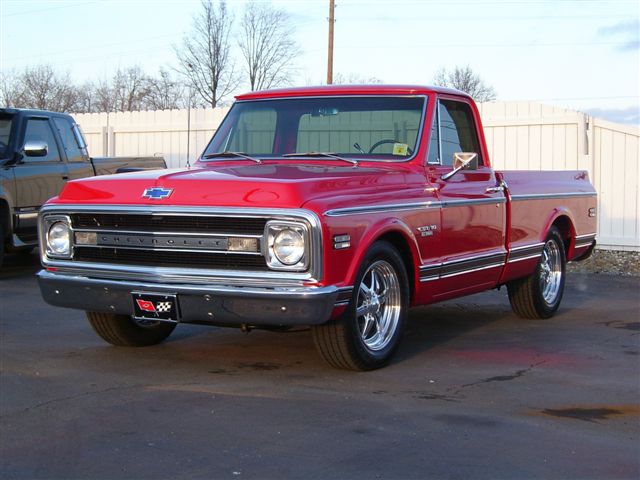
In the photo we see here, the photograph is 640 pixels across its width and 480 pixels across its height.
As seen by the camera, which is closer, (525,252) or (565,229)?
(525,252)

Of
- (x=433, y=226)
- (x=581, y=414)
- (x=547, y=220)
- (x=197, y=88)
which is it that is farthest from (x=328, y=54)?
(x=581, y=414)

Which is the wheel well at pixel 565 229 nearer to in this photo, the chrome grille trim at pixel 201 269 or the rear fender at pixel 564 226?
the rear fender at pixel 564 226

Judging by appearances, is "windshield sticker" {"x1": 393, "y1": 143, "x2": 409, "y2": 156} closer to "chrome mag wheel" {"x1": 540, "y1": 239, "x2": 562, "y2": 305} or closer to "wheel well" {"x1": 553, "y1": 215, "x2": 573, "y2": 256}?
"chrome mag wheel" {"x1": 540, "y1": 239, "x2": 562, "y2": 305}

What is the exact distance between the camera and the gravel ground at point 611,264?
12391 mm

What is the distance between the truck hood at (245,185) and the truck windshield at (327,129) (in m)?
0.33

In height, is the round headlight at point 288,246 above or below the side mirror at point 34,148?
below

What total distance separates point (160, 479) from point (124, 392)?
1.53m

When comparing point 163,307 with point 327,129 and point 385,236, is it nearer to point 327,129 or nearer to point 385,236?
point 385,236

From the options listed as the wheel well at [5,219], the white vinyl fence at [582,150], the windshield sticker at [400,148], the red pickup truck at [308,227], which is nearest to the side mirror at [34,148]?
the wheel well at [5,219]

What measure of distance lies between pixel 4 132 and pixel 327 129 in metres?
5.66

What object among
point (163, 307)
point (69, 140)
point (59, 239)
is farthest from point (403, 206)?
point (69, 140)

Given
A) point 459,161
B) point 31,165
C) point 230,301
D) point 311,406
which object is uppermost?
point 31,165

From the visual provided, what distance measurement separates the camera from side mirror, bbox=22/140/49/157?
10.5 metres

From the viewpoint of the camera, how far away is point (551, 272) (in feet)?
28.3
